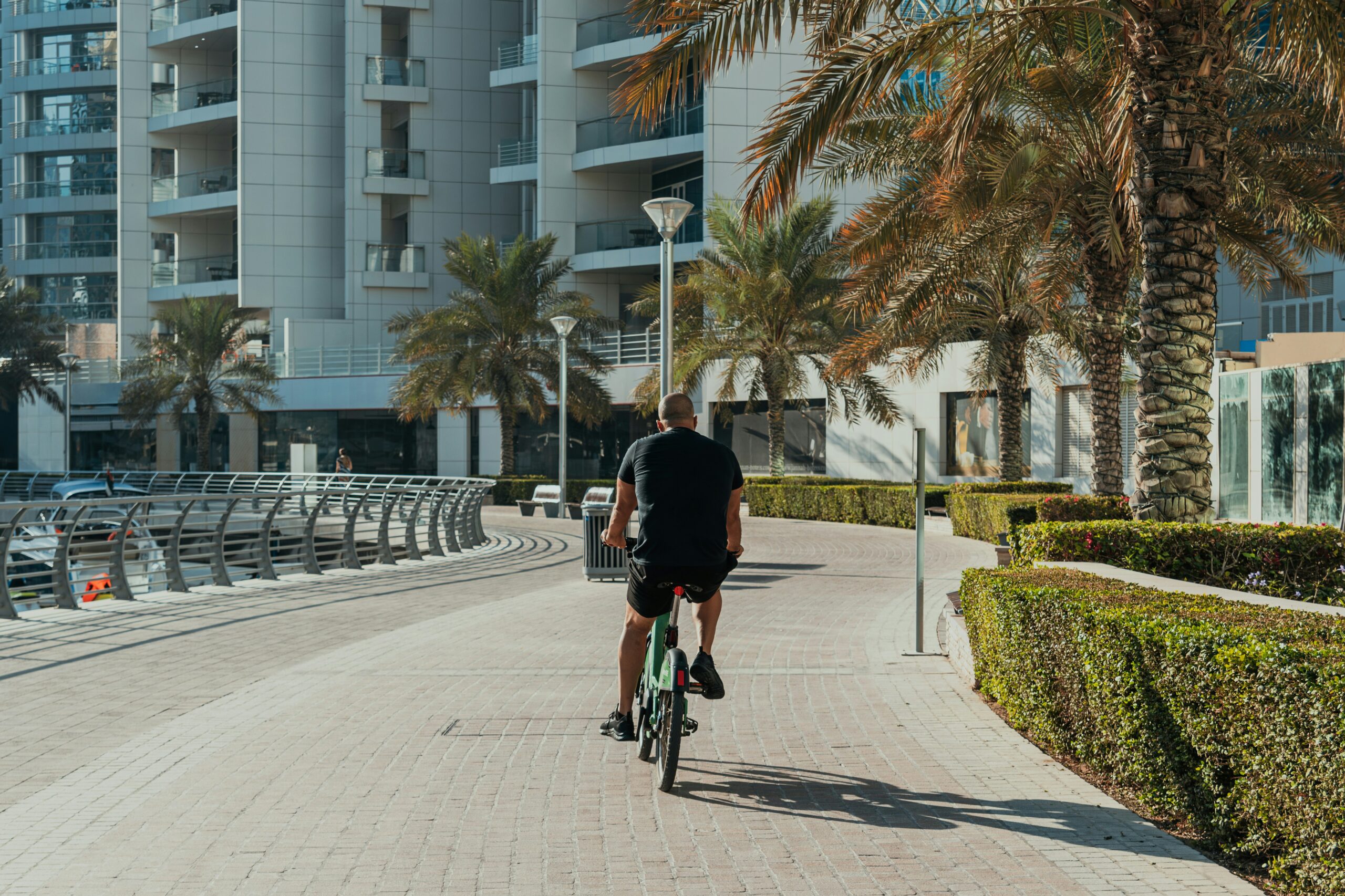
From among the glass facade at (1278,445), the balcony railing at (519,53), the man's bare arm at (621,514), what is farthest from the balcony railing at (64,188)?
the man's bare arm at (621,514)

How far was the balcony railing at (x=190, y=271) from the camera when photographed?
57719mm

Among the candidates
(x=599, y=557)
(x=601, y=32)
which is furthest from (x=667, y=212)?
(x=601, y=32)

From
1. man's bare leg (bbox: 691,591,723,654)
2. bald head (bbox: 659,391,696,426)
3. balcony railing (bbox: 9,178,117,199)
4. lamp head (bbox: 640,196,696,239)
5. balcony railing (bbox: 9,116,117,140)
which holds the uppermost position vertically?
balcony railing (bbox: 9,116,117,140)

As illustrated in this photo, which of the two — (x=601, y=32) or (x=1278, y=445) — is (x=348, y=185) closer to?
(x=601, y=32)

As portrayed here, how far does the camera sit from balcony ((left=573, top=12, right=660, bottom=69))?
149ft

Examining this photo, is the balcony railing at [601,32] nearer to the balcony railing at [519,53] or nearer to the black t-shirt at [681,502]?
the balcony railing at [519,53]

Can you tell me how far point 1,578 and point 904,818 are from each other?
915 centimetres

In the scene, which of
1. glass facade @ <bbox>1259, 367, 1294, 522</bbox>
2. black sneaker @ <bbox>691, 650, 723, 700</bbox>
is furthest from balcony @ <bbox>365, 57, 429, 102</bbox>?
black sneaker @ <bbox>691, 650, 723, 700</bbox>

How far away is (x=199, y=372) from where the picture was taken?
45969mm

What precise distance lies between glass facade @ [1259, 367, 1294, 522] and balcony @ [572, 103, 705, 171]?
27.7 m

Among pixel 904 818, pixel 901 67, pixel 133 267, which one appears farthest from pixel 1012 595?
pixel 133 267

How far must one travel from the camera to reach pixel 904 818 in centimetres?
515

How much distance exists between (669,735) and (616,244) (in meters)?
41.9

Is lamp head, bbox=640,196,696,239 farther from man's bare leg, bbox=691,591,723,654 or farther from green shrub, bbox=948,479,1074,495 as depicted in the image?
man's bare leg, bbox=691,591,723,654
